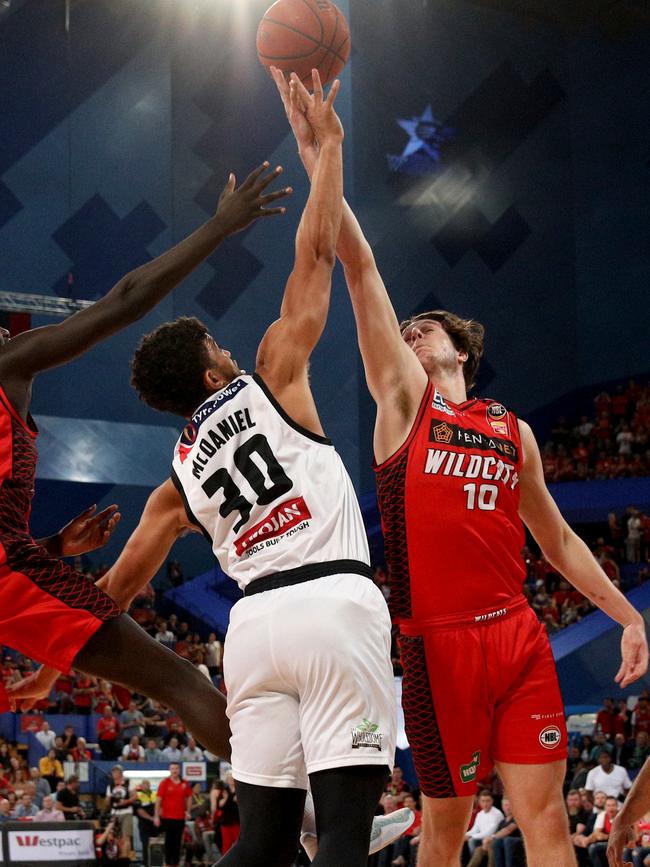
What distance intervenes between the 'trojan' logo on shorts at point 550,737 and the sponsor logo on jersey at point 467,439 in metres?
1.24

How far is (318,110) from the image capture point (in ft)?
16.4

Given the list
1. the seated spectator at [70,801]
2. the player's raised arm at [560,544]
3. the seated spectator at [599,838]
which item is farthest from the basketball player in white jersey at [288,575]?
the seated spectator at [70,801]

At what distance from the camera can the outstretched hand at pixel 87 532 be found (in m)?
5.47

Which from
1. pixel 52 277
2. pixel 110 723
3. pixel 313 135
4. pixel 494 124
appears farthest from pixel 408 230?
pixel 313 135

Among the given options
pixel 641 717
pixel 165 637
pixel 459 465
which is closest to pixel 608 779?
pixel 641 717

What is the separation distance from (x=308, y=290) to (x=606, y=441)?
2727 cm

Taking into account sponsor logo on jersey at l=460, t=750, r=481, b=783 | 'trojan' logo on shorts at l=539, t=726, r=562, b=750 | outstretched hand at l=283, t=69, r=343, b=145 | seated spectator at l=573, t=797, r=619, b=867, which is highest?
→ outstretched hand at l=283, t=69, r=343, b=145

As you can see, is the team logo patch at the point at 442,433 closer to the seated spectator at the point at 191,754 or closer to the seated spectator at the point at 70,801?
the seated spectator at the point at 70,801

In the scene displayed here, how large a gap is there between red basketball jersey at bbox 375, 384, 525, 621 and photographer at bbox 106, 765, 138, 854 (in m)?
13.0

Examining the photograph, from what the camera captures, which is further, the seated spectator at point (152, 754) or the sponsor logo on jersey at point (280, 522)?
the seated spectator at point (152, 754)

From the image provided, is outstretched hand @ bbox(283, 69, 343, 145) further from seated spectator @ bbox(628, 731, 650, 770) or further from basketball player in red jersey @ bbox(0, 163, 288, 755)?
seated spectator @ bbox(628, 731, 650, 770)

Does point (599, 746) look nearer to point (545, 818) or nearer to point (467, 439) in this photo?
point (545, 818)

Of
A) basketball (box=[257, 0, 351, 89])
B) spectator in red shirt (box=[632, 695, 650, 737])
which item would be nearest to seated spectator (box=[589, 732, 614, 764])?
spectator in red shirt (box=[632, 695, 650, 737])

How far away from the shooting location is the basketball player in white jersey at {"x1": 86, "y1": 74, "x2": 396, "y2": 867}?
12.4ft
